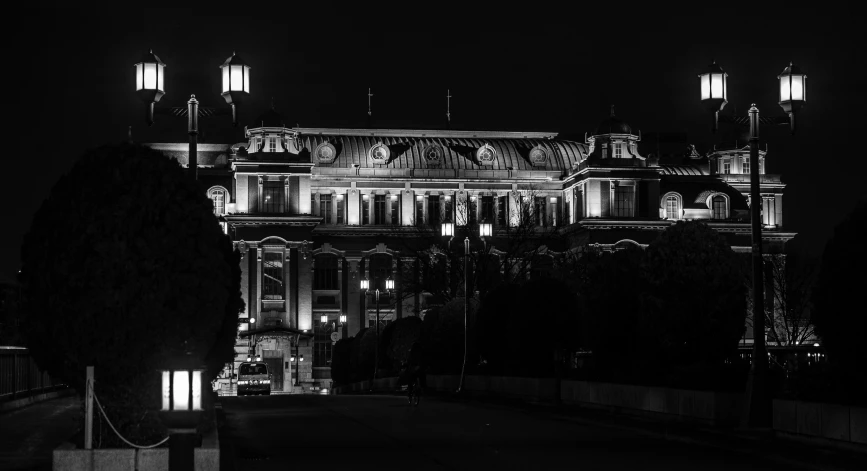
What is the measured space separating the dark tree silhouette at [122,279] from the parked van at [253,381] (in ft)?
206

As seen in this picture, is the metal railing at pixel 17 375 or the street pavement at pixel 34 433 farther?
the metal railing at pixel 17 375

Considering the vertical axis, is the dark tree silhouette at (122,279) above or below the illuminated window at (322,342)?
above

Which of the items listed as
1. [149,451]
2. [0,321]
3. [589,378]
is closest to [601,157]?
[0,321]

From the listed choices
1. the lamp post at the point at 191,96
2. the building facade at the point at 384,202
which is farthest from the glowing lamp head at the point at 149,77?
the building facade at the point at 384,202

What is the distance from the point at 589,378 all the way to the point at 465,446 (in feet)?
53.6

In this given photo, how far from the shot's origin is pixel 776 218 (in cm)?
12862

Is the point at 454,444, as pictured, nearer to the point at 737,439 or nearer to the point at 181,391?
the point at 737,439

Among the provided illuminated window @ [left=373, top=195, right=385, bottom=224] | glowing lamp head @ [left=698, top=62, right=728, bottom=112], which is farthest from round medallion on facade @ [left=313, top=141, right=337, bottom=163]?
glowing lamp head @ [left=698, top=62, right=728, bottom=112]

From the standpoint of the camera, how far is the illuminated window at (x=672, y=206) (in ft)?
413

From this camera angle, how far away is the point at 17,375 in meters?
39.8

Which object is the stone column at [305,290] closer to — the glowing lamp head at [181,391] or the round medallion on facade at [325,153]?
the round medallion on facade at [325,153]

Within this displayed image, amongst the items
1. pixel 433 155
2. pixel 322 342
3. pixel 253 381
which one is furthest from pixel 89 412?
pixel 433 155

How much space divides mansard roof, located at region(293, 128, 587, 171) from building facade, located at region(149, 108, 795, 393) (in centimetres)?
13

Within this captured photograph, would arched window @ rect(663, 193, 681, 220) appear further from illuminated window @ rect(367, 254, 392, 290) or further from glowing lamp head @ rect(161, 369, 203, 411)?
glowing lamp head @ rect(161, 369, 203, 411)
